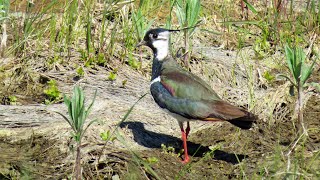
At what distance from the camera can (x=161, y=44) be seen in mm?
7902

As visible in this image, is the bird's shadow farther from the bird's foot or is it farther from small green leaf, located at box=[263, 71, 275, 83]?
small green leaf, located at box=[263, 71, 275, 83]

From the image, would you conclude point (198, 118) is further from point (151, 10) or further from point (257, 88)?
point (151, 10)

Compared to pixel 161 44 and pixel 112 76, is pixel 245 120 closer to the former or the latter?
pixel 161 44

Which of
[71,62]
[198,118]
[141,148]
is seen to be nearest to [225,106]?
[198,118]

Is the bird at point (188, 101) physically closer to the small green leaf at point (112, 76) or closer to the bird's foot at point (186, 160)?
the bird's foot at point (186, 160)

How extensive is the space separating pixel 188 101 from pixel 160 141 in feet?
1.75

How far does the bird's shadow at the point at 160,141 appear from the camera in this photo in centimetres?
724

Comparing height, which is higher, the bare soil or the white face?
the white face

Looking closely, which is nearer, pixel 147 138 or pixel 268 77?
pixel 147 138

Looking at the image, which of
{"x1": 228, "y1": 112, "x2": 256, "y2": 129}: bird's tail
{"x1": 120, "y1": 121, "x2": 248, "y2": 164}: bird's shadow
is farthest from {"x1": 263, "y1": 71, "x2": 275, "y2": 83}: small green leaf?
{"x1": 228, "y1": 112, "x2": 256, "y2": 129}: bird's tail

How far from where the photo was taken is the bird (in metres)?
6.85

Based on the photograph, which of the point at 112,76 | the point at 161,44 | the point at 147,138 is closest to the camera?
the point at 147,138

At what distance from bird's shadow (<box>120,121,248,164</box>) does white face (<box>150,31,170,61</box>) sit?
2.48ft

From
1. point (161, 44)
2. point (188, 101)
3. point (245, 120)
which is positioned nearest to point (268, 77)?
point (161, 44)
